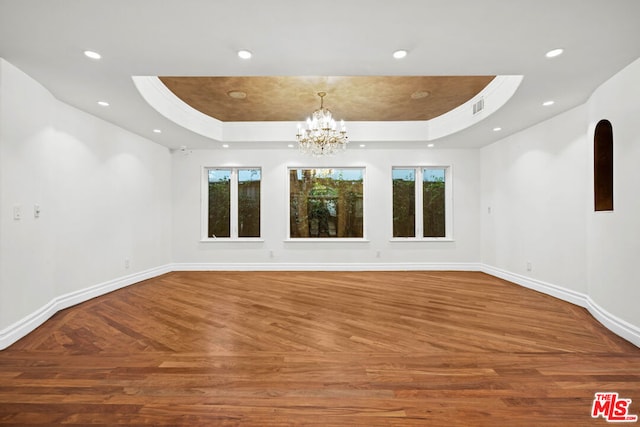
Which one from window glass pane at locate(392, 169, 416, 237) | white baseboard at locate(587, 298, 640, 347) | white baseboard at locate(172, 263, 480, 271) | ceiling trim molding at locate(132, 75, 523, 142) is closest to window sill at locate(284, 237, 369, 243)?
white baseboard at locate(172, 263, 480, 271)

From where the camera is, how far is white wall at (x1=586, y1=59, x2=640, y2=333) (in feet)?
8.52

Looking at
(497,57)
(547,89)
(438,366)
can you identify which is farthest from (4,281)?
(547,89)

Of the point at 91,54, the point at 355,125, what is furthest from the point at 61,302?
the point at 355,125

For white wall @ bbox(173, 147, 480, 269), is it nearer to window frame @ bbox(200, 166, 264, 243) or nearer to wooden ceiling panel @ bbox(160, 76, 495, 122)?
window frame @ bbox(200, 166, 264, 243)

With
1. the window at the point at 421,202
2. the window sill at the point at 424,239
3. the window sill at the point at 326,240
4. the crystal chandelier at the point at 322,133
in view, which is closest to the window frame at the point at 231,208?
the window sill at the point at 326,240

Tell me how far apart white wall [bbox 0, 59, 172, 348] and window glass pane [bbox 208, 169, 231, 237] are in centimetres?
86

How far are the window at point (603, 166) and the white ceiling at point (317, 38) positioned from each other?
547 mm

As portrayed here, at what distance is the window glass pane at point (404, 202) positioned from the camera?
598 cm

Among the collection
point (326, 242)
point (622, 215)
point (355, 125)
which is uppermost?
point (355, 125)

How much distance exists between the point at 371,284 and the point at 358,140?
8.72 ft

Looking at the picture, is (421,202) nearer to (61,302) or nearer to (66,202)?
(66,202)

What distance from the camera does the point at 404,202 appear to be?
19.8 ft

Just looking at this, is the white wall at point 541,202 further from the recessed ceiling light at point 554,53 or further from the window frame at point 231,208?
the window frame at point 231,208

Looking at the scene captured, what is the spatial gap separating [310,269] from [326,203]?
145 cm
